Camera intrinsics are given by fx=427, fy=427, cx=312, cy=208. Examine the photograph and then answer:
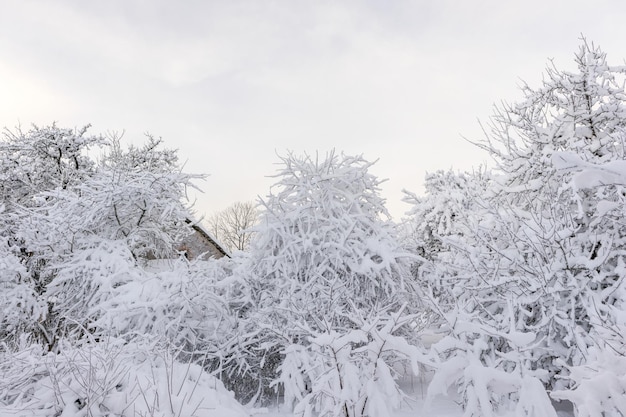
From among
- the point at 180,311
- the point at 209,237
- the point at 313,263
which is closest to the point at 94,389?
the point at 180,311

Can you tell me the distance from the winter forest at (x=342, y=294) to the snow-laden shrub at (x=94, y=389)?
0.03 metres

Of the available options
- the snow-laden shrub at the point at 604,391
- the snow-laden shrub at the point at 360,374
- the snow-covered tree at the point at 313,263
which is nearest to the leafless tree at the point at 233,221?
the snow-covered tree at the point at 313,263

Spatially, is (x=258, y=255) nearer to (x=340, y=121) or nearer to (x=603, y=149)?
(x=340, y=121)

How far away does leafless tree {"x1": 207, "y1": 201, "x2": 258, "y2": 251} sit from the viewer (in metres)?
52.9

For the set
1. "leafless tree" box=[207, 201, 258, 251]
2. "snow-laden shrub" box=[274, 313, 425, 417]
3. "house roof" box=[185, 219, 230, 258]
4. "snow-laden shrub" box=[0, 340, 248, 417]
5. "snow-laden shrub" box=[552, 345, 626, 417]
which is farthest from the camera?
"leafless tree" box=[207, 201, 258, 251]

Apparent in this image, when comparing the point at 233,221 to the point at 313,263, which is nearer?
the point at 313,263

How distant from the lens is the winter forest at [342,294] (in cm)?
356

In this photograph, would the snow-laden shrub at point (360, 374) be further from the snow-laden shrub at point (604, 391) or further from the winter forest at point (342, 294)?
the snow-laden shrub at point (604, 391)

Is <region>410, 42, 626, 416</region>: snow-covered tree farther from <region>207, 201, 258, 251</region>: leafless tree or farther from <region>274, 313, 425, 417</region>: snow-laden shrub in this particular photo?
<region>207, 201, 258, 251</region>: leafless tree

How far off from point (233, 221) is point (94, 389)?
51.9 metres

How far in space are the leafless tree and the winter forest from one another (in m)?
40.3

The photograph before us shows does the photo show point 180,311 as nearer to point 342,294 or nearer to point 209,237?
point 342,294

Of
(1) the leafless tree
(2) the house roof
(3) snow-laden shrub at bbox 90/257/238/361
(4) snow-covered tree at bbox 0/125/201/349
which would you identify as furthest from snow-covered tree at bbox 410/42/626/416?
(1) the leafless tree

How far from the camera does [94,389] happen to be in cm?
468
